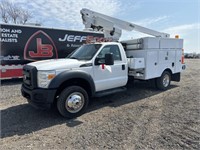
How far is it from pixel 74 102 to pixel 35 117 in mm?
1158

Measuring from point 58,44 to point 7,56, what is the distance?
108 inches

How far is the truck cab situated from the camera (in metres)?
4.14

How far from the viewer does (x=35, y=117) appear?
4539mm

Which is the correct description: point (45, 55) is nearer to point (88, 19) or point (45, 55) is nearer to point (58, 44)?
point (58, 44)

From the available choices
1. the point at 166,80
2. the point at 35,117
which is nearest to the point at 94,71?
the point at 35,117

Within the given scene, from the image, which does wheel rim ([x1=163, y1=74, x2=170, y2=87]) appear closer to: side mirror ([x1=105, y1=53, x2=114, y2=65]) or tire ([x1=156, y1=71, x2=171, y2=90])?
tire ([x1=156, y1=71, x2=171, y2=90])

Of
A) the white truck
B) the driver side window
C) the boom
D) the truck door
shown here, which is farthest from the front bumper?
the boom

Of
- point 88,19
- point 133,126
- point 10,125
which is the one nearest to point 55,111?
point 10,125

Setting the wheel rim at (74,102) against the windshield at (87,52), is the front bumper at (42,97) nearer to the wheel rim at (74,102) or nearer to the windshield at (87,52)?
the wheel rim at (74,102)

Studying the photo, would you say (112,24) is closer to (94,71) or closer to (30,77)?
(94,71)

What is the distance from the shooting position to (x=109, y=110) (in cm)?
498

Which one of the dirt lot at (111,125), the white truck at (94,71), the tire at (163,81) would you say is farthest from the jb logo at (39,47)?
the tire at (163,81)

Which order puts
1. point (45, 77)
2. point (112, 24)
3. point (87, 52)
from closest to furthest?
point (45, 77) → point (87, 52) → point (112, 24)

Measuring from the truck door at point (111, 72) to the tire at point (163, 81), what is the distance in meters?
2.14
